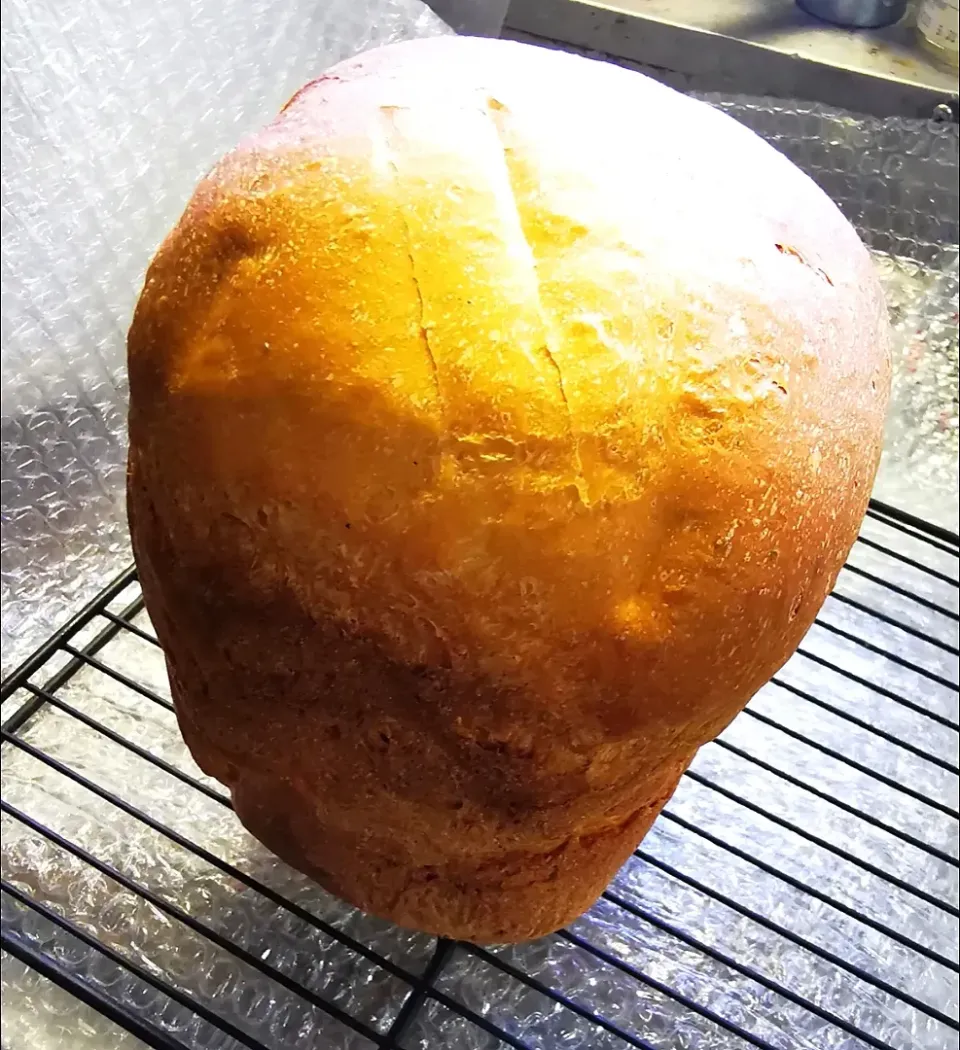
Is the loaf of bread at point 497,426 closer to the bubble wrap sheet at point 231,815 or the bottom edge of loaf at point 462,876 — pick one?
the bottom edge of loaf at point 462,876

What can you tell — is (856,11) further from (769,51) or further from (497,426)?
(497,426)

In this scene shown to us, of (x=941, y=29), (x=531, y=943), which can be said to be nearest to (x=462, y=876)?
(x=531, y=943)

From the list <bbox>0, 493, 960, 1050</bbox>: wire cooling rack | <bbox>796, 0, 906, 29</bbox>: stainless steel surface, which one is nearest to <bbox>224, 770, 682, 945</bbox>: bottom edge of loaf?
<bbox>0, 493, 960, 1050</bbox>: wire cooling rack

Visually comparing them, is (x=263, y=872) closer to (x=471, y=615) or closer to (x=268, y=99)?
(x=471, y=615)

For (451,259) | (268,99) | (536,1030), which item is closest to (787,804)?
(536,1030)

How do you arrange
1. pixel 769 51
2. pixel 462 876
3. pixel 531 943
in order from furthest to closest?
pixel 769 51, pixel 531 943, pixel 462 876
